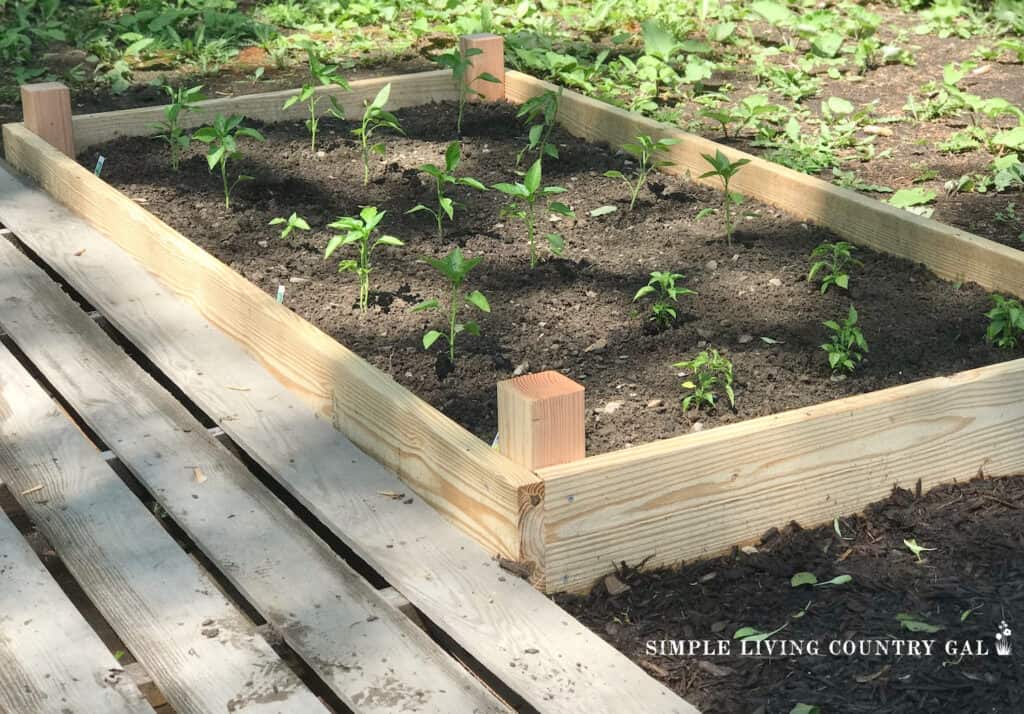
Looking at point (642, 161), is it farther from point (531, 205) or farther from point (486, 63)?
point (486, 63)

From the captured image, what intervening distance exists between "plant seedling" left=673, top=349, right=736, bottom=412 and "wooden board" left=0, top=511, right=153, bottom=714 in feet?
4.28

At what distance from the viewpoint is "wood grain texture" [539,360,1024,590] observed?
2402 millimetres

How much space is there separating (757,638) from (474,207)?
2.17 metres

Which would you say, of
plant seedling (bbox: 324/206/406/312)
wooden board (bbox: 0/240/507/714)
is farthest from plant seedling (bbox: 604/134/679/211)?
wooden board (bbox: 0/240/507/714)

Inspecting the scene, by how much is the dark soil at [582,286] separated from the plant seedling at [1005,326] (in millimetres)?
40

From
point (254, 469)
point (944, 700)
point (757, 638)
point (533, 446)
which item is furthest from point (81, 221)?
point (944, 700)

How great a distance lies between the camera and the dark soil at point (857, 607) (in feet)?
7.04

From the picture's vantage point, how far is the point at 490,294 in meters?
3.55

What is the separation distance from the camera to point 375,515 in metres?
2.60

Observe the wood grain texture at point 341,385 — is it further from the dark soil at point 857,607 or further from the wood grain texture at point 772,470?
the dark soil at point 857,607

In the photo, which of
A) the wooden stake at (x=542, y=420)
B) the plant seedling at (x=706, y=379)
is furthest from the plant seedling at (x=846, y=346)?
the wooden stake at (x=542, y=420)

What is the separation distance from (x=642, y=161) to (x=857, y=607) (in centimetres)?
210

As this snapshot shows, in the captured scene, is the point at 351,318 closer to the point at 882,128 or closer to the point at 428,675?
the point at 428,675

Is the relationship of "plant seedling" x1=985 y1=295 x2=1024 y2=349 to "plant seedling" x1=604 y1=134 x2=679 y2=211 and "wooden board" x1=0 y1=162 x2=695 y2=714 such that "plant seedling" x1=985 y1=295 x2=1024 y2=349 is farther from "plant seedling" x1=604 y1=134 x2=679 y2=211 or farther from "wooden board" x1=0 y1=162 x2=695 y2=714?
"wooden board" x1=0 y1=162 x2=695 y2=714
